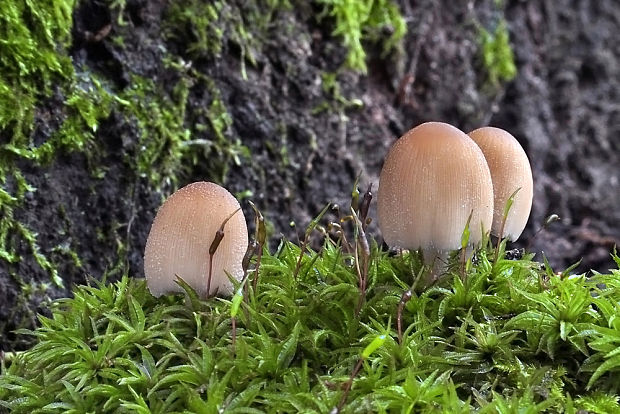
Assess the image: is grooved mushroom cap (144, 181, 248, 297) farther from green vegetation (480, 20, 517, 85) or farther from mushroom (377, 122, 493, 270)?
green vegetation (480, 20, 517, 85)

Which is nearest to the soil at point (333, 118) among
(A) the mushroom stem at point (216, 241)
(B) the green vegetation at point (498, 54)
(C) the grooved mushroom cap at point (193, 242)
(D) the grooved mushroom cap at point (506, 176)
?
(B) the green vegetation at point (498, 54)

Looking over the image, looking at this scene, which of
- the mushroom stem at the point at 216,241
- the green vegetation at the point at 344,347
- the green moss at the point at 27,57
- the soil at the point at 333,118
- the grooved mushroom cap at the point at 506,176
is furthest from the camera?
the soil at the point at 333,118

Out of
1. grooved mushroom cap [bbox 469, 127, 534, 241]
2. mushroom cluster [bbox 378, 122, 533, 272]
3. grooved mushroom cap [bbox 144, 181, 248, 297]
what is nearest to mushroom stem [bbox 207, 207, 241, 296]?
grooved mushroom cap [bbox 144, 181, 248, 297]

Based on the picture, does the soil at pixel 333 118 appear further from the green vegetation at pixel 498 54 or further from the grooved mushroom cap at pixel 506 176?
the grooved mushroom cap at pixel 506 176

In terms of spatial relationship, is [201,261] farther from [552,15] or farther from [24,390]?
[552,15]

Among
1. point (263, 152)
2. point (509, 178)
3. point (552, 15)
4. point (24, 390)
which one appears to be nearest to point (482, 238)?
point (509, 178)

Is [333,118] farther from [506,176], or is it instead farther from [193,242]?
[193,242]
